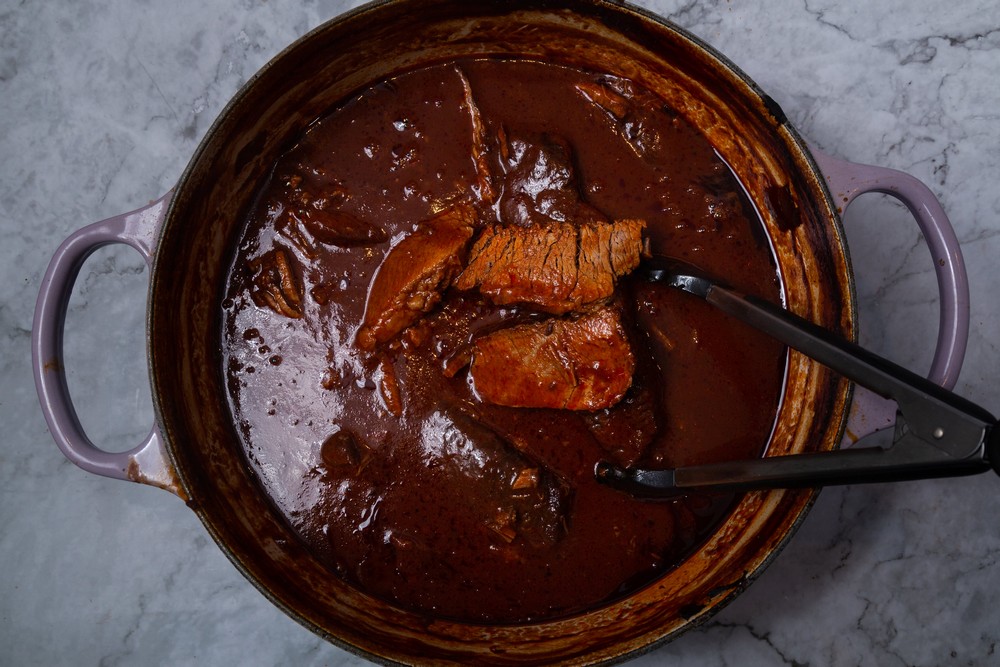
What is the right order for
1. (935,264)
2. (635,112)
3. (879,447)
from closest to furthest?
(879,447) → (935,264) → (635,112)

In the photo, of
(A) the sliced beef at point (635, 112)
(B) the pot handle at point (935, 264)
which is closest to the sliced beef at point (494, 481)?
(B) the pot handle at point (935, 264)

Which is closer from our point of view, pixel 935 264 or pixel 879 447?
pixel 879 447

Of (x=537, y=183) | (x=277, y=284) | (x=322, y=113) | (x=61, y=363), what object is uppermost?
(x=322, y=113)

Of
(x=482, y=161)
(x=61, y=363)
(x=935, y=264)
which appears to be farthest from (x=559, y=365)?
(x=61, y=363)

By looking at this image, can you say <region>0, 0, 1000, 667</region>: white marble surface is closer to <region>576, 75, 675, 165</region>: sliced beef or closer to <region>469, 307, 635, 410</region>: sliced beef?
<region>576, 75, 675, 165</region>: sliced beef

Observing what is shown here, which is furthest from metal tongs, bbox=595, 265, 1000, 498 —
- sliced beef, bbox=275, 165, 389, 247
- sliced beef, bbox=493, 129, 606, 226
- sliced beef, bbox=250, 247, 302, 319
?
sliced beef, bbox=250, 247, 302, 319

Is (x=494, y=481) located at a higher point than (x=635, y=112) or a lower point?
lower

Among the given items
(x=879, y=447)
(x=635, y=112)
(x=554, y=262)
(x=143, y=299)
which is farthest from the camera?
(x=143, y=299)

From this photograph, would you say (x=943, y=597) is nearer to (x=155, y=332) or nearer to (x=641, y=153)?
(x=641, y=153)

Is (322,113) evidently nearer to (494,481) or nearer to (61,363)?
(61,363)

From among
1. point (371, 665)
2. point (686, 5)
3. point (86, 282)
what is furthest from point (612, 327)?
point (86, 282)
